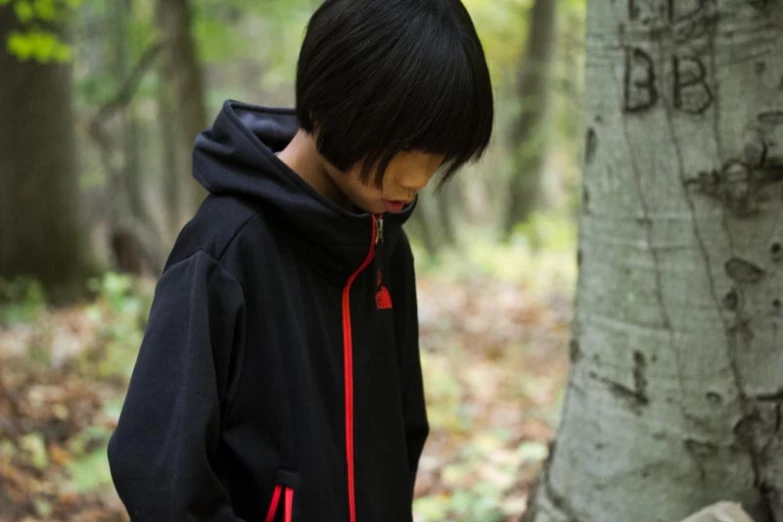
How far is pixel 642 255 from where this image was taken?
2.10 m

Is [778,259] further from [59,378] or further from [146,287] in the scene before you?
[146,287]

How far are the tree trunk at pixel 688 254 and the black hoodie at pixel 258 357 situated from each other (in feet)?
A: 2.48

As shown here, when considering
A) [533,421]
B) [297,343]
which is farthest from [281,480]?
[533,421]

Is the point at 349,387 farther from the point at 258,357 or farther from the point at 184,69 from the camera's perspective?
the point at 184,69

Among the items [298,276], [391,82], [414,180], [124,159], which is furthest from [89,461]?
[124,159]

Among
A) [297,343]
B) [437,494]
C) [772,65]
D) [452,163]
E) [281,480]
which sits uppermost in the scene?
[772,65]

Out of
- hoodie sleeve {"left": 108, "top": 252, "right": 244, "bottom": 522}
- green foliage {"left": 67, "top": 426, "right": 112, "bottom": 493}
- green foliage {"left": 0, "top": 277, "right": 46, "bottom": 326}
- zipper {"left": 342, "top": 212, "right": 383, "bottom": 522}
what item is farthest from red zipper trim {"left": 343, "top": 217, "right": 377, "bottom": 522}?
green foliage {"left": 0, "top": 277, "right": 46, "bottom": 326}

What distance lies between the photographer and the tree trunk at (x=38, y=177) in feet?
26.8

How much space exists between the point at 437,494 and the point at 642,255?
207 centimetres

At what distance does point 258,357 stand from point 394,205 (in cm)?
39

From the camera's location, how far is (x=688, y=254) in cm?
203

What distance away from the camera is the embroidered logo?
1.74 metres

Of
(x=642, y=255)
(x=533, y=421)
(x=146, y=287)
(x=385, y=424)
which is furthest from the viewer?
(x=146, y=287)

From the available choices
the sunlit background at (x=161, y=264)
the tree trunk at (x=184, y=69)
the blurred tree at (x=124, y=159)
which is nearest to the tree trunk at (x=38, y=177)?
the sunlit background at (x=161, y=264)
